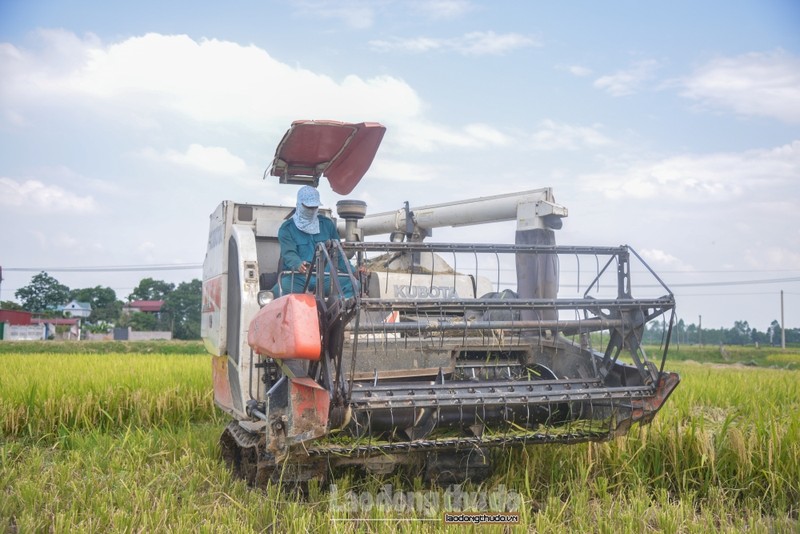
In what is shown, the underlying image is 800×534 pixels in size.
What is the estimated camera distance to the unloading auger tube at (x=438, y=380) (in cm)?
424

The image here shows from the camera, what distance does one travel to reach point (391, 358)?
5.25m

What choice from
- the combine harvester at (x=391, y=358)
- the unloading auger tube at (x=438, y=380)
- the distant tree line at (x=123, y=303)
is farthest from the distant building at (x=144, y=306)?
the unloading auger tube at (x=438, y=380)

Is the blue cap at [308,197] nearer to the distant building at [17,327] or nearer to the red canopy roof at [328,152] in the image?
the red canopy roof at [328,152]

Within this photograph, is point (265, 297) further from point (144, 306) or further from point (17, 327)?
point (144, 306)

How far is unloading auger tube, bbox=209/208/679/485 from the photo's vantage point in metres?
4.24

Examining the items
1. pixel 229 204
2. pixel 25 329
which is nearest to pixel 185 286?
pixel 25 329

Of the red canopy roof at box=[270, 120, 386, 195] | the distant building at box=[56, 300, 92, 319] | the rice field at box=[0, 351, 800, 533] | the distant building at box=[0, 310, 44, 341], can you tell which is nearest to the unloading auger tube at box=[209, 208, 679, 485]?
the rice field at box=[0, 351, 800, 533]

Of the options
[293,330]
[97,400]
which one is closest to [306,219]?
[293,330]

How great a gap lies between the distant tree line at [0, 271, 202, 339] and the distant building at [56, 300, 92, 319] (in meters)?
0.89

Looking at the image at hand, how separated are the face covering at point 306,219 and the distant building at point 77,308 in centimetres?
7861

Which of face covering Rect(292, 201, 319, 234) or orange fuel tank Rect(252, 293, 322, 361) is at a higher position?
face covering Rect(292, 201, 319, 234)

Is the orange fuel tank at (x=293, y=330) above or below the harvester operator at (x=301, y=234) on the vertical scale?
below

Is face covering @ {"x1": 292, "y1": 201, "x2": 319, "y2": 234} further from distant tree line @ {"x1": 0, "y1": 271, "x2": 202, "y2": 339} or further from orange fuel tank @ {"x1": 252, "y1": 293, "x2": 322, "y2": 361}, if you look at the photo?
distant tree line @ {"x1": 0, "y1": 271, "x2": 202, "y2": 339}

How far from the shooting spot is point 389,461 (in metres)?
5.02
